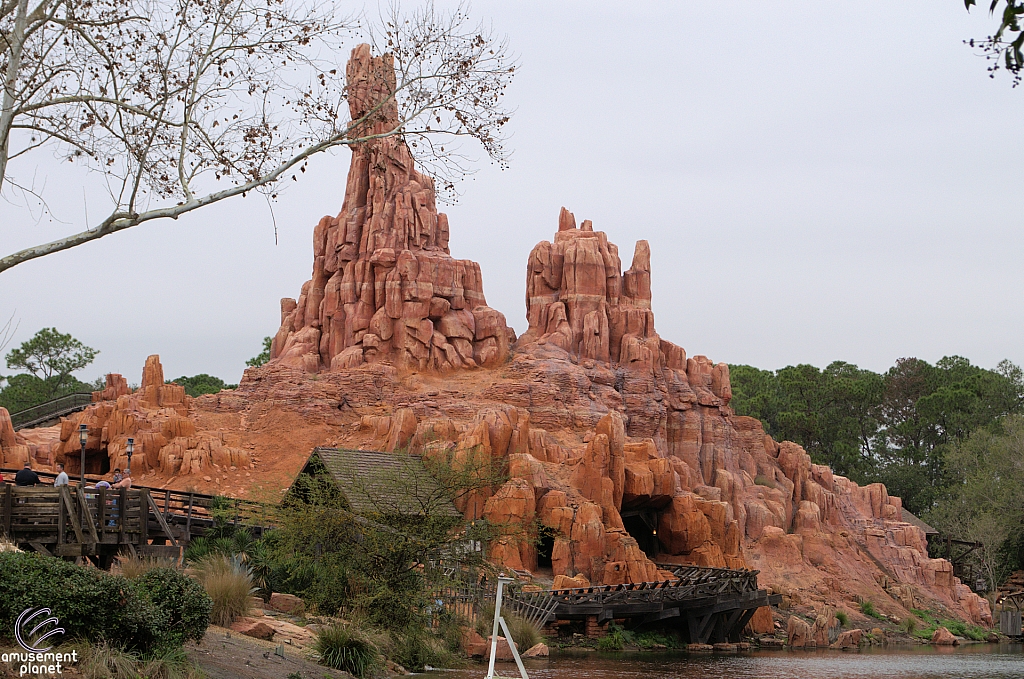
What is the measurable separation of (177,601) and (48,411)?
48.9m

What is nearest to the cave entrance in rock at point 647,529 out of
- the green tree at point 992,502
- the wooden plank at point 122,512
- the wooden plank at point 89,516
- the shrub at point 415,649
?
the green tree at point 992,502

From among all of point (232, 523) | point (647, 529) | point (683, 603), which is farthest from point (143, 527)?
point (647, 529)

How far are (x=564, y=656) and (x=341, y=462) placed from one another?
36.6 ft

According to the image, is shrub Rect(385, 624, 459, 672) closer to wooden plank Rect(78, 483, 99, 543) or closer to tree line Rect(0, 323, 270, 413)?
wooden plank Rect(78, 483, 99, 543)

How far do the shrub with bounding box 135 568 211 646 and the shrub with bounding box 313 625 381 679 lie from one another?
433cm

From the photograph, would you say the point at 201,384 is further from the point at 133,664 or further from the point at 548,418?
the point at 133,664

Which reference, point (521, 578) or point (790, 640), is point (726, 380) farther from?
point (521, 578)

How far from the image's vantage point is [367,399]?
52.7 m

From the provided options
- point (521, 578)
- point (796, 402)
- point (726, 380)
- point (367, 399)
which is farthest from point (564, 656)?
point (796, 402)

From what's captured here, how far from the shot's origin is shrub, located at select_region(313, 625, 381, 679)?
19953 mm

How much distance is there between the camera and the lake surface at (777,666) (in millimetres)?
28984

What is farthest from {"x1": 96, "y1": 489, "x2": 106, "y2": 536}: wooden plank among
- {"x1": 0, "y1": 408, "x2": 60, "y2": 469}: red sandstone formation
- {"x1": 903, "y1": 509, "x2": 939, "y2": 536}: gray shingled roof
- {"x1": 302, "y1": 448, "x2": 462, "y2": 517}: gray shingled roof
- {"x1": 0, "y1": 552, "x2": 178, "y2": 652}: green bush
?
{"x1": 903, "y1": 509, "x2": 939, "y2": 536}: gray shingled roof

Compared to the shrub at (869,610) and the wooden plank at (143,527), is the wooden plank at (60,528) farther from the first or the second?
the shrub at (869,610)

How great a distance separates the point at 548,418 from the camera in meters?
51.8
